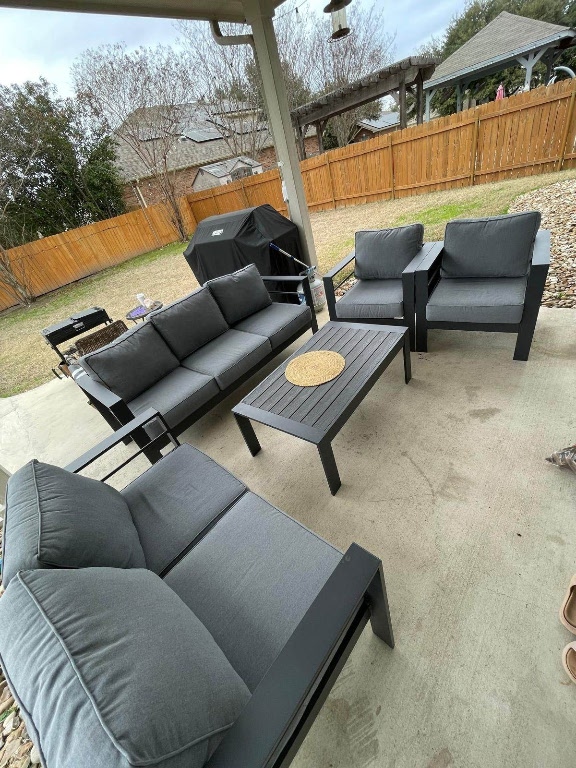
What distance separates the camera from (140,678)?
0.67 m

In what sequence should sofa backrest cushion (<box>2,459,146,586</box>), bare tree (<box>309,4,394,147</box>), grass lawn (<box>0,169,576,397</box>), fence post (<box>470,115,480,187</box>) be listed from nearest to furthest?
sofa backrest cushion (<box>2,459,146,586</box>)
grass lawn (<box>0,169,576,397</box>)
fence post (<box>470,115,480,187</box>)
bare tree (<box>309,4,394,147</box>)

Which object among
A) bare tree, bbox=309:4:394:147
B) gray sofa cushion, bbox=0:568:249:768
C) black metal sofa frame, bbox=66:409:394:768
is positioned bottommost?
black metal sofa frame, bbox=66:409:394:768

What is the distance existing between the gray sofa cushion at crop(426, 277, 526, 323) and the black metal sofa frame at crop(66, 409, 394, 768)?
208 centimetres

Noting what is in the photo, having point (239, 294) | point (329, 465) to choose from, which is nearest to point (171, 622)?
point (329, 465)

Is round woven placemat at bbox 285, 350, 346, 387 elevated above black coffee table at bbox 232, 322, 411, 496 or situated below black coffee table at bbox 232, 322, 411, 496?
above

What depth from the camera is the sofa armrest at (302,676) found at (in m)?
0.72

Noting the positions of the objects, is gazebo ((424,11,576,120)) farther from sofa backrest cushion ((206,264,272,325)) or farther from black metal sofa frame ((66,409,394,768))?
black metal sofa frame ((66,409,394,768))

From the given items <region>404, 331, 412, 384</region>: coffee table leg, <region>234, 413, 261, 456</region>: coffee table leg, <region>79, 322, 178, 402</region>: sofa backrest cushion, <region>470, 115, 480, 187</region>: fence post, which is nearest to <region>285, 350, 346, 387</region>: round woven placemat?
<region>234, 413, 261, 456</region>: coffee table leg

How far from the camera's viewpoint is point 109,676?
2.16ft

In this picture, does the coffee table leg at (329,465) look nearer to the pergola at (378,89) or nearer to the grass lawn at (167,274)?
the grass lawn at (167,274)

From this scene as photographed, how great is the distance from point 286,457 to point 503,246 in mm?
2327

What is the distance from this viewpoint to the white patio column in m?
2.90

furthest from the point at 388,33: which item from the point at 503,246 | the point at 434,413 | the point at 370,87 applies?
the point at 434,413

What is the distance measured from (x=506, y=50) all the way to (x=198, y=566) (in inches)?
573
